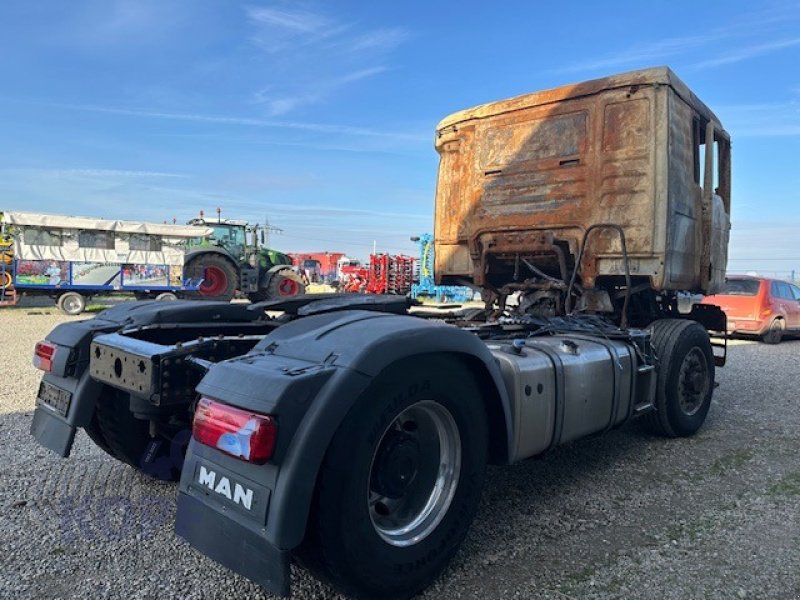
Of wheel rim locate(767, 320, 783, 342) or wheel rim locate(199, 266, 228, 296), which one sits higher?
wheel rim locate(199, 266, 228, 296)

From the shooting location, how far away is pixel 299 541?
6.34 ft

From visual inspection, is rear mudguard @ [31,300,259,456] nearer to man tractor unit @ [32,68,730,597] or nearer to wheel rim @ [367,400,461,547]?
man tractor unit @ [32,68,730,597]

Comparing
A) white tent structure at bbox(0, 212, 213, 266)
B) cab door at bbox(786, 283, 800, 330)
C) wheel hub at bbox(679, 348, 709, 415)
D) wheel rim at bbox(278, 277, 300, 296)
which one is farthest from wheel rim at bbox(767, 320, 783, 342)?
white tent structure at bbox(0, 212, 213, 266)

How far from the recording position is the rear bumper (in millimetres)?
1900

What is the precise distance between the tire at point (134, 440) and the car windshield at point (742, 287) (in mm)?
12846

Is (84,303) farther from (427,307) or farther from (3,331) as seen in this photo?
(427,307)

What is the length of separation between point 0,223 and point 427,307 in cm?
1453

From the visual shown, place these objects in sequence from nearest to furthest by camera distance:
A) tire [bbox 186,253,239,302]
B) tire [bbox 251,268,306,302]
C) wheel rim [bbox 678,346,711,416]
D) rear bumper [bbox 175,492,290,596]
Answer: rear bumper [bbox 175,492,290,596]
wheel rim [bbox 678,346,711,416]
tire [bbox 186,253,239,302]
tire [bbox 251,268,306,302]

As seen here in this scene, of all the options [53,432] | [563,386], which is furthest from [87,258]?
[563,386]

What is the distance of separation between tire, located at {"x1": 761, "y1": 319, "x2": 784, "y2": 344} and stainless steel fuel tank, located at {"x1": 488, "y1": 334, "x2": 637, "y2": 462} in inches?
424

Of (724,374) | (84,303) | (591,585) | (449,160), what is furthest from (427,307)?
(84,303)

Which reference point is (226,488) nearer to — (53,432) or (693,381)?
(53,432)

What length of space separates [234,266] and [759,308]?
14.2 m

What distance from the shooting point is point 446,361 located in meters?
2.53
